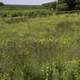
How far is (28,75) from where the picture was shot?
676 cm

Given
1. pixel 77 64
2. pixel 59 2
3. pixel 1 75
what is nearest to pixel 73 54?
pixel 77 64

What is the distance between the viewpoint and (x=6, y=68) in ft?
25.6

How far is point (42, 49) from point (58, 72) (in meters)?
3.25

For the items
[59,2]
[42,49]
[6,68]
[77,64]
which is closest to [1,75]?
[6,68]

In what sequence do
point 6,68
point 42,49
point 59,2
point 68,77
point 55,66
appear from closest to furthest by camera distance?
point 68,77 < point 55,66 < point 6,68 < point 42,49 < point 59,2

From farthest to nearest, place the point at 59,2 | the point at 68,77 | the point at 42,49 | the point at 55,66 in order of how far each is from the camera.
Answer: the point at 59,2, the point at 42,49, the point at 55,66, the point at 68,77

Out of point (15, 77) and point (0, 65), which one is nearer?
point (15, 77)

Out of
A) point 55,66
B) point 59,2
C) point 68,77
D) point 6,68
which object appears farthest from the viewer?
point 59,2

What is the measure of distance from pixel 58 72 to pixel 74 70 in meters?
0.32

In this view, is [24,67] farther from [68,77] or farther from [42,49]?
[42,49]

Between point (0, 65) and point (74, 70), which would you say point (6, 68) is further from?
point (74, 70)

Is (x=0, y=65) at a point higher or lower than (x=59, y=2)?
higher

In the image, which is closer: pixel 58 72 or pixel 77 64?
pixel 58 72

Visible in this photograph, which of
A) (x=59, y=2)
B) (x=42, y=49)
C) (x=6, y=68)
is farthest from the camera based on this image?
(x=59, y=2)
